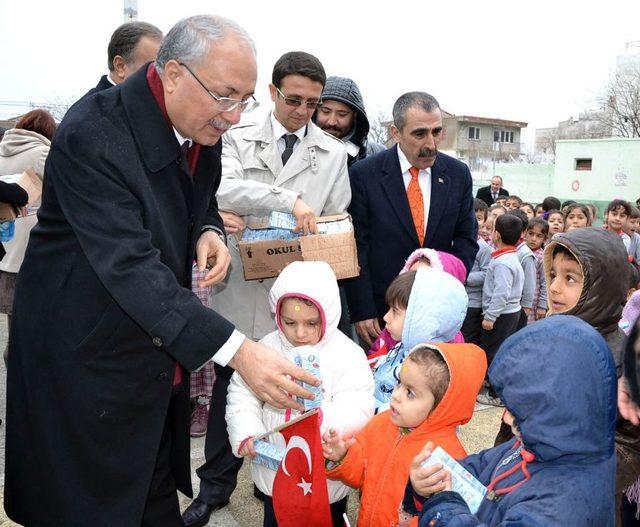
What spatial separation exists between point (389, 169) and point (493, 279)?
2583 mm

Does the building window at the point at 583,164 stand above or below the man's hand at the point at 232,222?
below

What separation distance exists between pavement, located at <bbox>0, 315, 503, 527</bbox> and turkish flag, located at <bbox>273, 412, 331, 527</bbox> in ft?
3.72

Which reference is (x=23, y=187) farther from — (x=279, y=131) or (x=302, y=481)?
(x=302, y=481)

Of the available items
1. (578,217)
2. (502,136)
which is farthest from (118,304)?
(502,136)

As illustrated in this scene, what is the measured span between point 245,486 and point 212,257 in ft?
5.98

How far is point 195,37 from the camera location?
2010 millimetres

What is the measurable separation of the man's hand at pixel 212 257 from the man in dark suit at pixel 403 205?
1.44 meters

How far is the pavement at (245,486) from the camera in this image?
3.35 meters

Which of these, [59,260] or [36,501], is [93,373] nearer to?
[59,260]

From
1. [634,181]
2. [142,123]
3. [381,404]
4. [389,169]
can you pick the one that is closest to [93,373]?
[142,123]

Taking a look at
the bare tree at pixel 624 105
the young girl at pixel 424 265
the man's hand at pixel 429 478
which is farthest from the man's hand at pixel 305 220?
the bare tree at pixel 624 105

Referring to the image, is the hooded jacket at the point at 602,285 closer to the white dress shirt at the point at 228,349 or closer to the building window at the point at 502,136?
the white dress shirt at the point at 228,349

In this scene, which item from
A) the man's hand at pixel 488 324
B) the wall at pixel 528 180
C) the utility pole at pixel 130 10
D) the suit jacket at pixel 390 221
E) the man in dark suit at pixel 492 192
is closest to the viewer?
the suit jacket at pixel 390 221

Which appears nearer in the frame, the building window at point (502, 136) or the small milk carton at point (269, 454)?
the small milk carton at point (269, 454)
